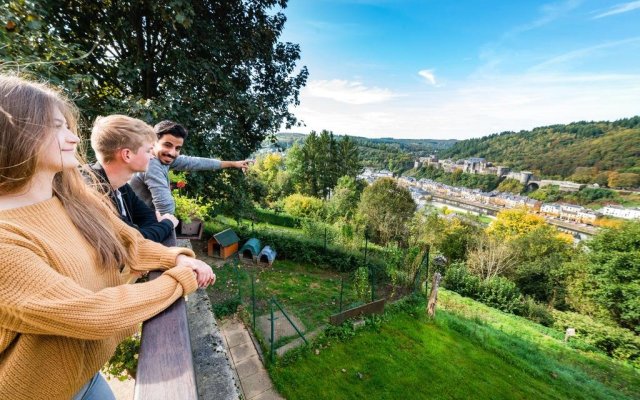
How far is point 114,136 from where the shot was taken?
6.25 feet

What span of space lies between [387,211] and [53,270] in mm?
25346

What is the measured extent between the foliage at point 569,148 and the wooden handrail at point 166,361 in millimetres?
110178

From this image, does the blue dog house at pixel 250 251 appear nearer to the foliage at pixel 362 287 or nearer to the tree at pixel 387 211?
the foliage at pixel 362 287

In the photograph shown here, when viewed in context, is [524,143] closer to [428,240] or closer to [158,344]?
[428,240]

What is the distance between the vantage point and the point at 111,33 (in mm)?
5500

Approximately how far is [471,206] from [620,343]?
81521 mm

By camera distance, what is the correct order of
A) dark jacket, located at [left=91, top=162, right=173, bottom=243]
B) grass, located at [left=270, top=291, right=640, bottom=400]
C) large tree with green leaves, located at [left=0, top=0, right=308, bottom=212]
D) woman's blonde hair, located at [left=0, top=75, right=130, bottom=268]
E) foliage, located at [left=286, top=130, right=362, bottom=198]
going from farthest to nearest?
foliage, located at [left=286, top=130, right=362, bottom=198], grass, located at [left=270, top=291, right=640, bottom=400], large tree with green leaves, located at [left=0, top=0, right=308, bottom=212], dark jacket, located at [left=91, top=162, right=173, bottom=243], woman's blonde hair, located at [left=0, top=75, right=130, bottom=268]

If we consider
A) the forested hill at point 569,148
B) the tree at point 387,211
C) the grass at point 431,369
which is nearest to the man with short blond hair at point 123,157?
the grass at point 431,369

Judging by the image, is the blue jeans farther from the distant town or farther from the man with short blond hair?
the distant town

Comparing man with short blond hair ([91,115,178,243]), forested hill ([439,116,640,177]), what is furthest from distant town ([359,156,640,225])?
man with short blond hair ([91,115,178,243])

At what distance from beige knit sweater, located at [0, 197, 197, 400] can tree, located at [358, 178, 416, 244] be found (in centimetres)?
2499

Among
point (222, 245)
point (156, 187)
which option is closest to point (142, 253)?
point (156, 187)

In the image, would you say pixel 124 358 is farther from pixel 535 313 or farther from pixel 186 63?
pixel 535 313

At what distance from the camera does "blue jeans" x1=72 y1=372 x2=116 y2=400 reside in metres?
1.23
